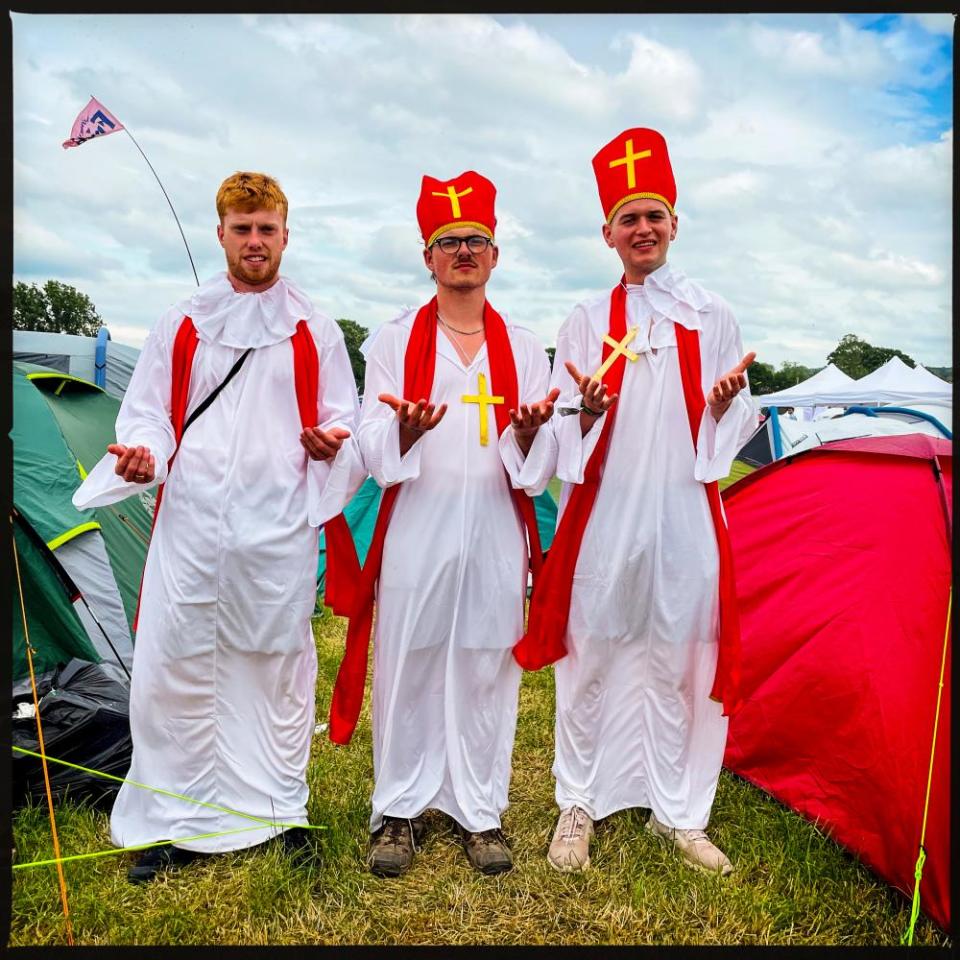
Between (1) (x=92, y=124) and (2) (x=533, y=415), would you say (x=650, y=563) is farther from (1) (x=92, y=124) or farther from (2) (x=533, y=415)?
(1) (x=92, y=124)

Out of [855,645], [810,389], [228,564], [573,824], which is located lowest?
[573,824]

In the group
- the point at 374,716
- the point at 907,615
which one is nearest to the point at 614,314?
the point at 907,615

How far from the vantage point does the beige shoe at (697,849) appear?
3018 millimetres

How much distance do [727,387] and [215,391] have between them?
1.73 m

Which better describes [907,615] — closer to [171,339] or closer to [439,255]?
[439,255]

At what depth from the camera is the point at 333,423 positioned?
117 inches

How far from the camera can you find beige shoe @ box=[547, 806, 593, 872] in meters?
3.03

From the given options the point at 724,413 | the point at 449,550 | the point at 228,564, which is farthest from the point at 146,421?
the point at 724,413

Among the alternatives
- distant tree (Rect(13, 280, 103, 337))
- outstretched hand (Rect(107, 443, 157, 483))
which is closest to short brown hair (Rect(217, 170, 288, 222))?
outstretched hand (Rect(107, 443, 157, 483))

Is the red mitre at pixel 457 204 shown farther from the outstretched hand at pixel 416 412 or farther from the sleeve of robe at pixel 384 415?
the outstretched hand at pixel 416 412

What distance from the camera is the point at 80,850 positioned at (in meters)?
3.12

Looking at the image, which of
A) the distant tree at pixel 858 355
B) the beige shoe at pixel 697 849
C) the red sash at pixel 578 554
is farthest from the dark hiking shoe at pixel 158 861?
the distant tree at pixel 858 355
